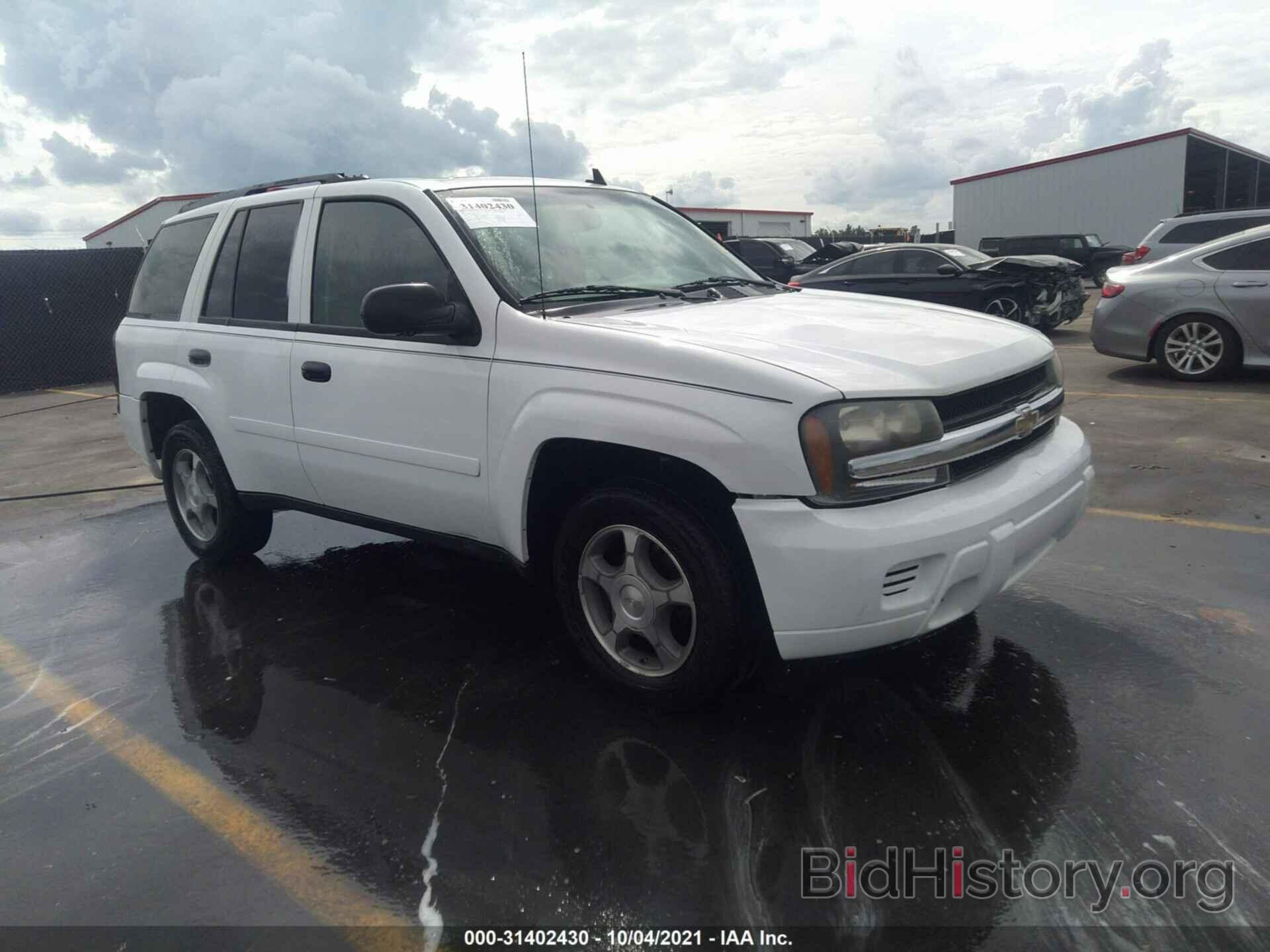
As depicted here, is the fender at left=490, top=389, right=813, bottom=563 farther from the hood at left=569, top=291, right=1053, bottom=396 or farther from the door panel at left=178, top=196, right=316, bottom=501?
the door panel at left=178, top=196, right=316, bottom=501

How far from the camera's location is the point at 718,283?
13.6 feet

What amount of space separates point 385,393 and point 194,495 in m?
2.01

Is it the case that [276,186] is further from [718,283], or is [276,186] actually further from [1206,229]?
[1206,229]

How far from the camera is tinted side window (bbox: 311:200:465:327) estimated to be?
3729 mm

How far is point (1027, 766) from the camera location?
2.87 meters

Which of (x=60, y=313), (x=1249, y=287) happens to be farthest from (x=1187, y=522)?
(x=60, y=313)

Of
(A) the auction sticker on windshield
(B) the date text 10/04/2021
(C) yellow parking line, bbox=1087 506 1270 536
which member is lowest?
(B) the date text 10/04/2021

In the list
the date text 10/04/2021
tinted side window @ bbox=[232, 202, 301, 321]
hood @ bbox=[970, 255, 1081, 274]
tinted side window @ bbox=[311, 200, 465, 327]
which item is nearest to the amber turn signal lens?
the date text 10/04/2021

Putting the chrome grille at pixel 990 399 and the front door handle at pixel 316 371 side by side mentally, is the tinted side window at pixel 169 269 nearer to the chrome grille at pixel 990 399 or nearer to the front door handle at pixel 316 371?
the front door handle at pixel 316 371

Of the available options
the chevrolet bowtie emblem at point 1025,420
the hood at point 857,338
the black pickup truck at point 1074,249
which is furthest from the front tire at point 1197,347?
the black pickup truck at point 1074,249

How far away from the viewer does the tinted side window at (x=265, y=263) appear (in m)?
4.33

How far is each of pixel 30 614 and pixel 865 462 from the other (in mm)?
4170

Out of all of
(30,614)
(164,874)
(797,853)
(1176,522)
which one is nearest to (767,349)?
(797,853)

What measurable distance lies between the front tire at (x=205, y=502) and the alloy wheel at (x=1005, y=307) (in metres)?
11.1
